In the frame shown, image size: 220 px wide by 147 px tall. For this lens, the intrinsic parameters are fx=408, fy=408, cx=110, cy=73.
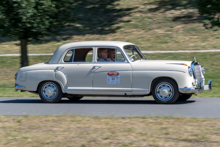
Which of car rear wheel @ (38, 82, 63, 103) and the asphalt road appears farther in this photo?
car rear wheel @ (38, 82, 63, 103)

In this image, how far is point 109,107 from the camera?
33.5 ft

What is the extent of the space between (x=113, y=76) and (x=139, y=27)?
20321 millimetres

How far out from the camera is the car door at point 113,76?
10.7m

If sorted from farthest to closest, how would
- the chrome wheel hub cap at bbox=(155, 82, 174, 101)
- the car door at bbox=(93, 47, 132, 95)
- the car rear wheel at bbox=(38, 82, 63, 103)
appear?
the car rear wheel at bbox=(38, 82, 63, 103)
the car door at bbox=(93, 47, 132, 95)
the chrome wheel hub cap at bbox=(155, 82, 174, 101)

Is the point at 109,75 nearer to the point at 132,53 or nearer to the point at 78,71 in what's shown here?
the point at 78,71

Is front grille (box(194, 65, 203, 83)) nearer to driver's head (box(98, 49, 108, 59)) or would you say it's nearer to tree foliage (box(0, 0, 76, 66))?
driver's head (box(98, 49, 108, 59))

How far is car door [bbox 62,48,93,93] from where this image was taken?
11.0 metres

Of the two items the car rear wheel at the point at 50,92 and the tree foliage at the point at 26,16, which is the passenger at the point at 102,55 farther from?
the tree foliage at the point at 26,16

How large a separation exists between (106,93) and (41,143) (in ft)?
17.0

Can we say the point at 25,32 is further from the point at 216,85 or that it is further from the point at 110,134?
the point at 110,134

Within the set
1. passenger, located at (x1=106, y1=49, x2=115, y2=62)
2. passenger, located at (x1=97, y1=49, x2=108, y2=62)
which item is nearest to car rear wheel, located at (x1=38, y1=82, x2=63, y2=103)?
passenger, located at (x1=97, y1=49, x2=108, y2=62)

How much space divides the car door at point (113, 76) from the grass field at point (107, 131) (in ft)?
9.06

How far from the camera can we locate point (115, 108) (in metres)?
9.98

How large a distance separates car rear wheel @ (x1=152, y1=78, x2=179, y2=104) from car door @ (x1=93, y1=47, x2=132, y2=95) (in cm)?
71
